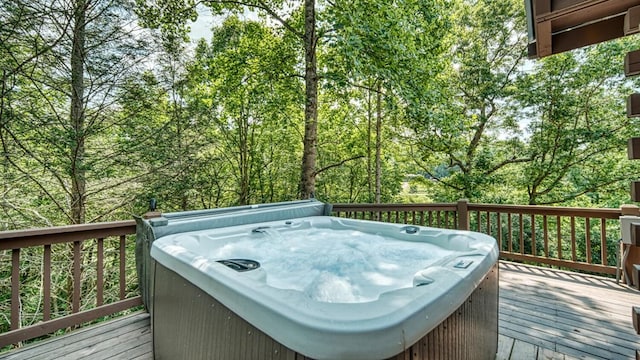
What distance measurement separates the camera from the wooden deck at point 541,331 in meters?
1.92

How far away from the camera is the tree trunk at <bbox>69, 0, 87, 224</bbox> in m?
3.58

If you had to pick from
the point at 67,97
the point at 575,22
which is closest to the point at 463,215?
the point at 575,22

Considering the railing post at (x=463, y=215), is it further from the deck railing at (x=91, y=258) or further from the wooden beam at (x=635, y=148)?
the wooden beam at (x=635, y=148)

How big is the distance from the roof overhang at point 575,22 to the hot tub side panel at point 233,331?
1.43m

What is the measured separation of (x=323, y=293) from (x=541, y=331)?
1.84 metres

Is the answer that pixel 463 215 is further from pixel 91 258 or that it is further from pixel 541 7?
pixel 91 258

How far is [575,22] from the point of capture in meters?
1.68

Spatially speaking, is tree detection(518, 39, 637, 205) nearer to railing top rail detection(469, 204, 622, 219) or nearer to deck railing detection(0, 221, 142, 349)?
railing top rail detection(469, 204, 622, 219)

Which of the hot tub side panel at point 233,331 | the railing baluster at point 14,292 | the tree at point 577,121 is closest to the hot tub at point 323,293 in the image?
the hot tub side panel at point 233,331

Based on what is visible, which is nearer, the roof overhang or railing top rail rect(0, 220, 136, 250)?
the roof overhang

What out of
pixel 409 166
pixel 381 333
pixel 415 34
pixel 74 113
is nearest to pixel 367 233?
pixel 381 333

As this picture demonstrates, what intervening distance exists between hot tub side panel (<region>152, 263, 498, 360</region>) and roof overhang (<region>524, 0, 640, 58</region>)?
56.3 inches

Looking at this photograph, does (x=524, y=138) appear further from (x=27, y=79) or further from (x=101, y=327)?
(x=27, y=79)

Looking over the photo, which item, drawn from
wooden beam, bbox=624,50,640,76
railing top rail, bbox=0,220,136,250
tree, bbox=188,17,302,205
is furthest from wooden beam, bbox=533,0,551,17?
tree, bbox=188,17,302,205
